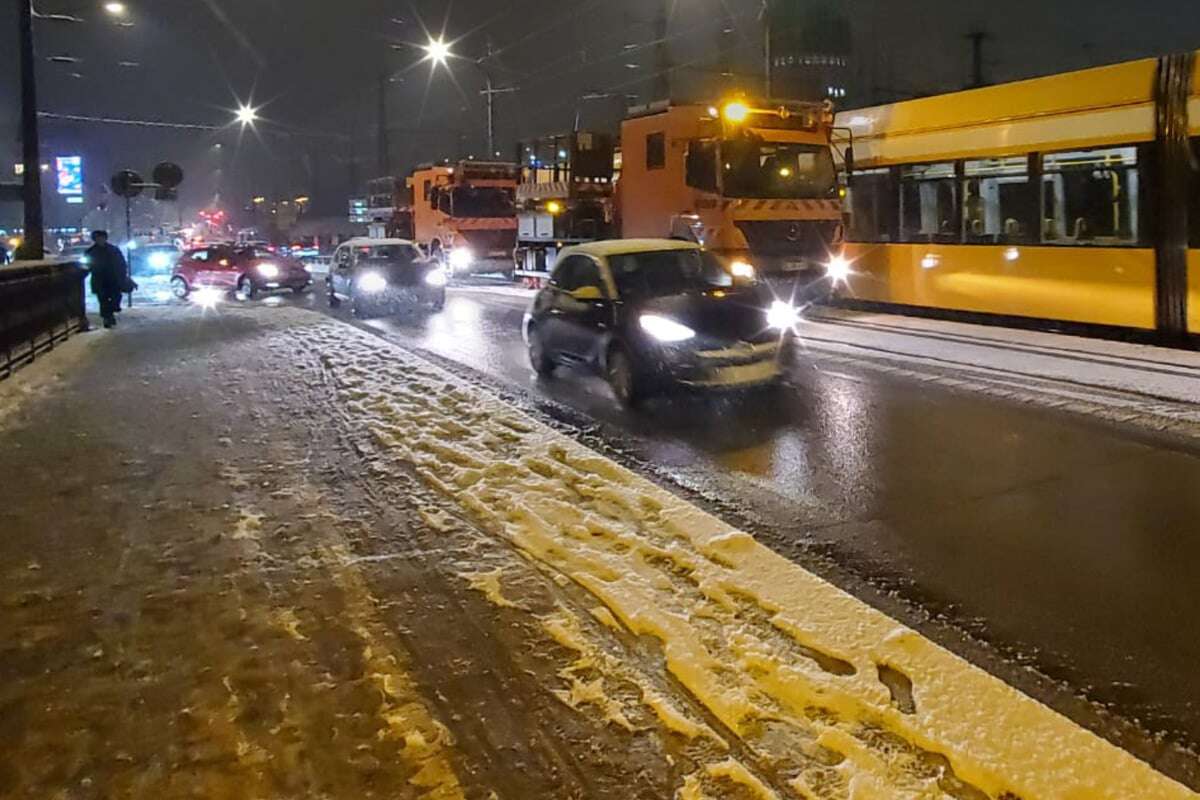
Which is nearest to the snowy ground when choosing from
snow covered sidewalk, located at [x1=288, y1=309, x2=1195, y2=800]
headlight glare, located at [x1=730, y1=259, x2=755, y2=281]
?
snow covered sidewalk, located at [x1=288, y1=309, x2=1195, y2=800]

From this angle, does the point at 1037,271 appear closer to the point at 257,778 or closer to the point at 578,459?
the point at 578,459

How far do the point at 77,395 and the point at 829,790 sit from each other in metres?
11.4

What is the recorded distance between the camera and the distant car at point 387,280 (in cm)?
2322

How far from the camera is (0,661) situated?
506 centimetres

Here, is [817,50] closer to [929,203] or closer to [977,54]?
[977,54]

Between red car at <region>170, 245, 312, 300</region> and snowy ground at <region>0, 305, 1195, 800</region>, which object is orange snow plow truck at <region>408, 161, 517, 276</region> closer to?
red car at <region>170, 245, 312, 300</region>

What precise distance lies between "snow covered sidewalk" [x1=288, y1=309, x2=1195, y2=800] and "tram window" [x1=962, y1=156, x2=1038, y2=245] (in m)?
11.2

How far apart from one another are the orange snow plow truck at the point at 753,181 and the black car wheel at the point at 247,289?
16510 millimetres

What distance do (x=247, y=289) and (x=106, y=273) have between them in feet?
37.6

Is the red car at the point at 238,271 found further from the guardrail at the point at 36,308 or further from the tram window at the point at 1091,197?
the tram window at the point at 1091,197

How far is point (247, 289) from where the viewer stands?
32750 mm

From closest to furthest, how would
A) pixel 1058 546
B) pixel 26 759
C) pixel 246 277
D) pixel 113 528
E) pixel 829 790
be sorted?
pixel 829 790, pixel 26 759, pixel 1058 546, pixel 113 528, pixel 246 277

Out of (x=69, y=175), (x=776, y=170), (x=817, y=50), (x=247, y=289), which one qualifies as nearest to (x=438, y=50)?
(x=247, y=289)

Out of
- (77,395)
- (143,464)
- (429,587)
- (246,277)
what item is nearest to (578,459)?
(429,587)
